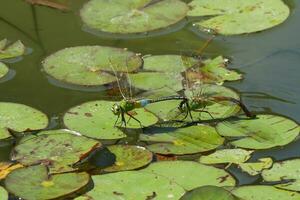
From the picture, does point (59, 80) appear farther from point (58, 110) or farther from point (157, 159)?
point (157, 159)

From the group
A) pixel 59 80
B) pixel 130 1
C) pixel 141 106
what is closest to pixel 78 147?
pixel 141 106

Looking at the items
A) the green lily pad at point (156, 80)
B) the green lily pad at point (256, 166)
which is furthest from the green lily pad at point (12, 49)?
the green lily pad at point (256, 166)

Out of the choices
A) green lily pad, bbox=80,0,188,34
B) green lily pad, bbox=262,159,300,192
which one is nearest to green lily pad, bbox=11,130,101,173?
green lily pad, bbox=262,159,300,192

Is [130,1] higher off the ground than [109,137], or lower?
higher

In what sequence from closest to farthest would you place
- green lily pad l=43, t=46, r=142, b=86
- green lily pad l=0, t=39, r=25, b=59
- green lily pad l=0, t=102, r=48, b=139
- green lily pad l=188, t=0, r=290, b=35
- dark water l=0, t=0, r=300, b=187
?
green lily pad l=0, t=102, r=48, b=139 < dark water l=0, t=0, r=300, b=187 < green lily pad l=43, t=46, r=142, b=86 < green lily pad l=0, t=39, r=25, b=59 < green lily pad l=188, t=0, r=290, b=35

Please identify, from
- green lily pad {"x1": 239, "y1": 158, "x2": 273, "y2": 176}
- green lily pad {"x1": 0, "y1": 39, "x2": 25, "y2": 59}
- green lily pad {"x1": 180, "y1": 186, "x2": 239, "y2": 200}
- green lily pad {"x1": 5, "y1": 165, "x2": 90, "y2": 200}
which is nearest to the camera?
green lily pad {"x1": 180, "y1": 186, "x2": 239, "y2": 200}

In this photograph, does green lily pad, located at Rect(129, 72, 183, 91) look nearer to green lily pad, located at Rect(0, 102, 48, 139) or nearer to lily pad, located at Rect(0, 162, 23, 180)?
green lily pad, located at Rect(0, 102, 48, 139)
